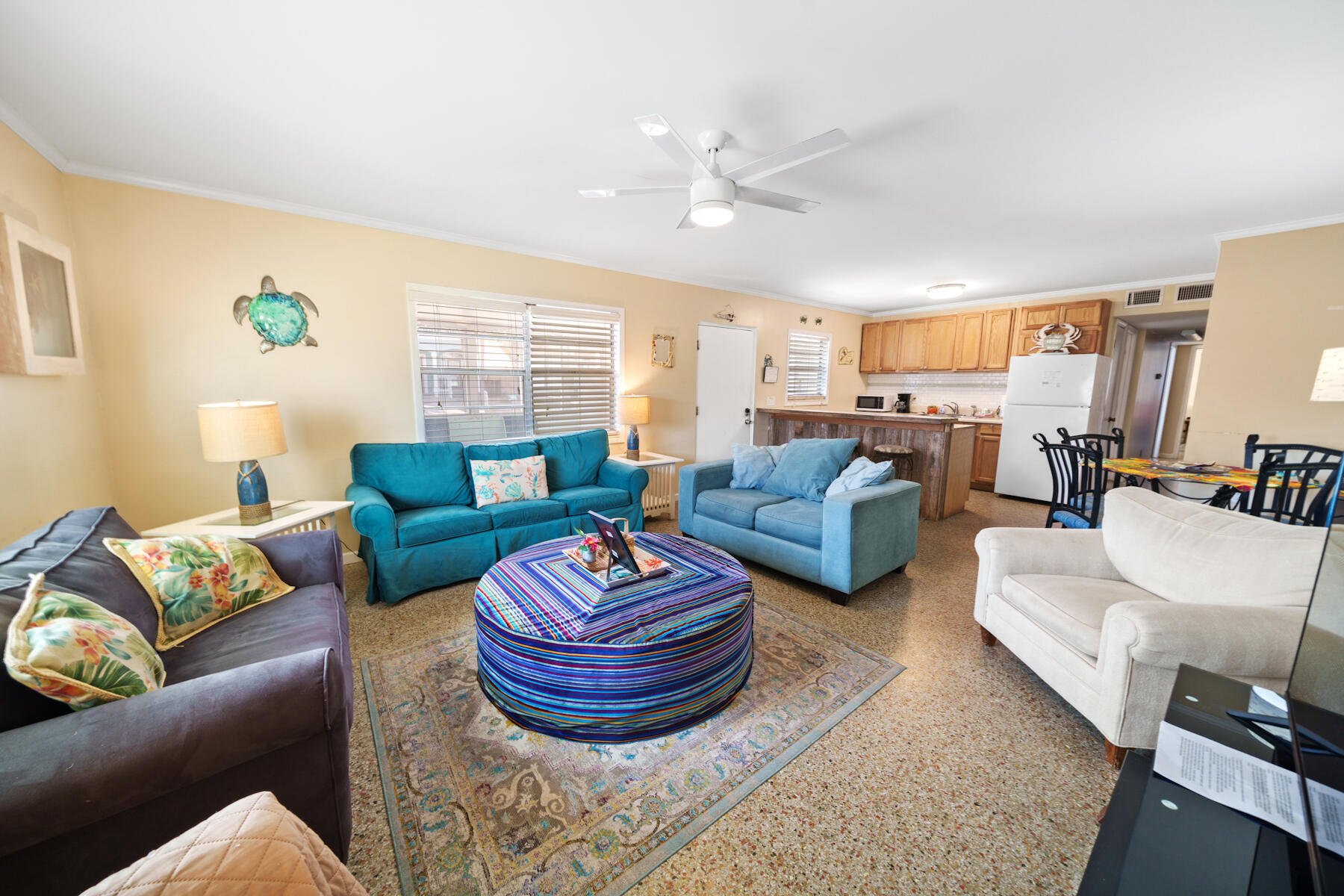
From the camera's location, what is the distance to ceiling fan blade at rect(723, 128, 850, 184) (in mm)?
1698

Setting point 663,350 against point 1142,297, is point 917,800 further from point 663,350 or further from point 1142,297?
point 1142,297

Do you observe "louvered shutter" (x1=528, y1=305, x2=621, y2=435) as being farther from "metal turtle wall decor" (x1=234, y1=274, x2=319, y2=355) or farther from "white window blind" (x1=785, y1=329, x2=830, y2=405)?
"white window blind" (x1=785, y1=329, x2=830, y2=405)

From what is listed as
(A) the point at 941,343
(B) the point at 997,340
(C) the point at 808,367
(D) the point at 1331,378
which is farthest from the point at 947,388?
(D) the point at 1331,378

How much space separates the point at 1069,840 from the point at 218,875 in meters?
1.95

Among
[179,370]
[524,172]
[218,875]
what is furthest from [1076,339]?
[179,370]

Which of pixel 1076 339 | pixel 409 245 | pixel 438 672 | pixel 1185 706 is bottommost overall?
pixel 438 672

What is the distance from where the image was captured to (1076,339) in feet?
16.5

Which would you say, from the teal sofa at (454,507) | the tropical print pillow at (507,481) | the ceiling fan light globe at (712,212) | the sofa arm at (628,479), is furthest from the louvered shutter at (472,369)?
the ceiling fan light globe at (712,212)

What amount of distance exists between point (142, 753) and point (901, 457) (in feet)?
15.9

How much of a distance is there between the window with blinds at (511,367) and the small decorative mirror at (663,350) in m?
0.43

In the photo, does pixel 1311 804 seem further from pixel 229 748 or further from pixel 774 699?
pixel 229 748

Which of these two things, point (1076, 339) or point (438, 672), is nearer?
point (438, 672)

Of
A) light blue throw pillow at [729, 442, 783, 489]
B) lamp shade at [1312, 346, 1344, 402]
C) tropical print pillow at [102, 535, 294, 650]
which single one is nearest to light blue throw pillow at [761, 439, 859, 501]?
light blue throw pillow at [729, 442, 783, 489]

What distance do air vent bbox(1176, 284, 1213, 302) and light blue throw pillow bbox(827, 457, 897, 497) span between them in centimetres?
429
